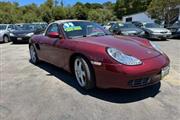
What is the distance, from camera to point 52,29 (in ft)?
21.9

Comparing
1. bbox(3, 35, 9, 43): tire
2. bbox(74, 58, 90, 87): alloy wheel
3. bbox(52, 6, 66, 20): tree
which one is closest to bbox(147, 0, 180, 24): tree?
bbox(3, 35, 9, 43): tire

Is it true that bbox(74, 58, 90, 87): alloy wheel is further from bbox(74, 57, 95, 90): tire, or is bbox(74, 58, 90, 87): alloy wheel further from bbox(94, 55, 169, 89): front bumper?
bbox(94, 55, 169, 89): front bumper

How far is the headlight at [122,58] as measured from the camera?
4.28m

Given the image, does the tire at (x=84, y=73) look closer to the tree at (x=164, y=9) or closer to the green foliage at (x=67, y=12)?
the tree at (x=164, y=9)

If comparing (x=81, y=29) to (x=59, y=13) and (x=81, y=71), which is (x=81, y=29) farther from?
(x=59, y=13)

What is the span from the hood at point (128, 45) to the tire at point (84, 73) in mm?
423

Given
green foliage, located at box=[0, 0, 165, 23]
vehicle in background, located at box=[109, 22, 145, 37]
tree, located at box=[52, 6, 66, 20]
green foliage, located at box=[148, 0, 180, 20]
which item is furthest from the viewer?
tree, located at box=[52, 6, 66, 20]

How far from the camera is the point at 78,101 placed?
4.56m

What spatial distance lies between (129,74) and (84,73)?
1020 mm

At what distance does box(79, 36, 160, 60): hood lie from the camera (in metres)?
4.54

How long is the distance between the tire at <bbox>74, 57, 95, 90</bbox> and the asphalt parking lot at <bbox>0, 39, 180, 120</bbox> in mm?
179

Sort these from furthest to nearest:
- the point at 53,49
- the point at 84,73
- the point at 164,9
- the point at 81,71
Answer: the point at 164,9 → the point at 53,49 → the point at 81,71 → the point at 84,73

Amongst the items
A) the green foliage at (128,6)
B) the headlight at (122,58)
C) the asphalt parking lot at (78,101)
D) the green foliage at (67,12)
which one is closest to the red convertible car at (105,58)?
the headlight at (122,58)

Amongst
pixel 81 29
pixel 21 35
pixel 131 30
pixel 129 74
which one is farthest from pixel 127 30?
pixel 129 74
